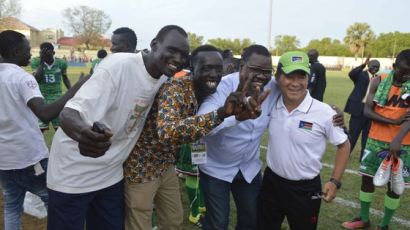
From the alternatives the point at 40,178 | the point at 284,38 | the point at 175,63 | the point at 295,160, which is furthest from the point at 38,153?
→ the point at 284,38

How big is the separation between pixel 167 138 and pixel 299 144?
1165 millimetres

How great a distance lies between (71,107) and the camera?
205cm

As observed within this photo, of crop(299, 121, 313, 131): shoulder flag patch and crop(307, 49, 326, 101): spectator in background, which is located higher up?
crop(299, 121, 313, 131): shoulder flag patch

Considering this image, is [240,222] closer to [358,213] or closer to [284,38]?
[358,213]

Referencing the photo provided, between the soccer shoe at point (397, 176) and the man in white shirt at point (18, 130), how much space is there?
10.6ft

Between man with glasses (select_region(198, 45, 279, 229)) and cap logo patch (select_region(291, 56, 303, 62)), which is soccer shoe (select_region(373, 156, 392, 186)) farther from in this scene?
cap logo patch (select_region(291, 56, 303, 62))

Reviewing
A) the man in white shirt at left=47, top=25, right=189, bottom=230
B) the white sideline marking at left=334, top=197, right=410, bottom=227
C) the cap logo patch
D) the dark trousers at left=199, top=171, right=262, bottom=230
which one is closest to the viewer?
the man in white shirt at left=47, top=25, right=189, bottom=230

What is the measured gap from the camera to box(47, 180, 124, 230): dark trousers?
2490mm

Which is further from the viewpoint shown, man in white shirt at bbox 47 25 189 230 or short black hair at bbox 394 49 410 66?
short black hair at bbox 394 49 410 66

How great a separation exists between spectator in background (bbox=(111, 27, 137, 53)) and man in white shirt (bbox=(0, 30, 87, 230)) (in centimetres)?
172

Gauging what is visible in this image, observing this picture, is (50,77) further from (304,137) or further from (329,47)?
(329,47)

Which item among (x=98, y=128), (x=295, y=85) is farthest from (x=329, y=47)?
(x=98, y=128)

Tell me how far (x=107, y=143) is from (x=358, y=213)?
4.12 meters

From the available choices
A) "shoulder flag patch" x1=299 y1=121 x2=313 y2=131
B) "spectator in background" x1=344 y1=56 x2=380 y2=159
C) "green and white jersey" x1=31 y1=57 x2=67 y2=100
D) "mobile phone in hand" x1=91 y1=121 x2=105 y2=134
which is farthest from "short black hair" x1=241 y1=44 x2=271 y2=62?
"green and white jersey" x1=31 y1=57 x2=67 y2=100
